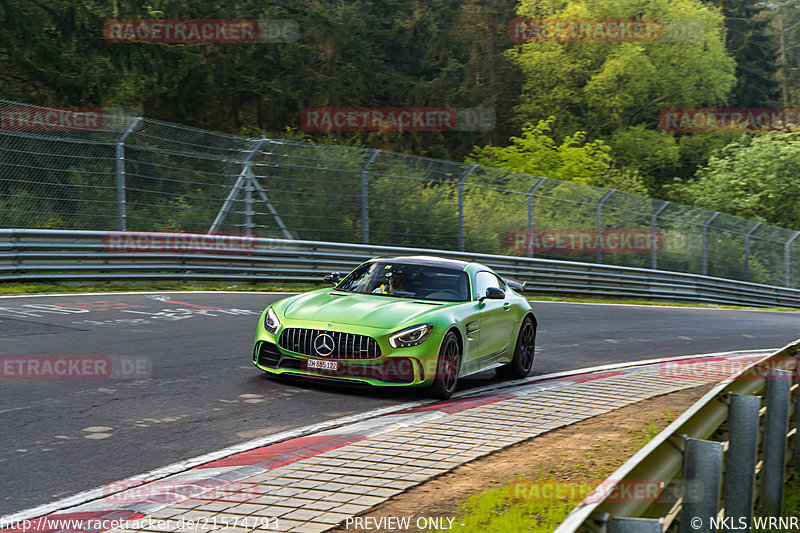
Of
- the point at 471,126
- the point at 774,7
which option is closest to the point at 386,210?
the point at 471,126

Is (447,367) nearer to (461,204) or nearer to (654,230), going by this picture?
(461,204)

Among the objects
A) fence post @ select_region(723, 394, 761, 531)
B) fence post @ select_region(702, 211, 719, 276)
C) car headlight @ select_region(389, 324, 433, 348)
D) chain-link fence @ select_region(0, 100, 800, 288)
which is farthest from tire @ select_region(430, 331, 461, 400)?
fence post @ select_region(702, 211, 719, 276)

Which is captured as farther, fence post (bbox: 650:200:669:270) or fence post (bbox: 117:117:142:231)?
fence post (bbox: 650:200:669:270)

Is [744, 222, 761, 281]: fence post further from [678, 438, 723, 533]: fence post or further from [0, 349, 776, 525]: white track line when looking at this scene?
[678, 438, 723, 533]: fence post

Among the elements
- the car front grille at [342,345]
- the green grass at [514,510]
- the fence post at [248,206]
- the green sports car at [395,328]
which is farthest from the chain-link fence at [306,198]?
the green grass at [514,510]

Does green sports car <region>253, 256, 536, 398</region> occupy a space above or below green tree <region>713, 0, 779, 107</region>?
below

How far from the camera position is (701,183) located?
156 feet

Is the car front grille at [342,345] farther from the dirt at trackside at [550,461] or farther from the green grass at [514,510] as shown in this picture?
the green grass at [514,510]

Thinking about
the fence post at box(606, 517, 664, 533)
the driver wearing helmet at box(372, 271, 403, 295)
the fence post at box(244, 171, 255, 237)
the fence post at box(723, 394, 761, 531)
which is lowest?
the fence post at box(723, 394, 761, 531)

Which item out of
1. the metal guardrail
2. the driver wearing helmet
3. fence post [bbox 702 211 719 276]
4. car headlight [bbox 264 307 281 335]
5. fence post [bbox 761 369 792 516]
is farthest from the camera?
fence post [bbox 702 211 719 276]

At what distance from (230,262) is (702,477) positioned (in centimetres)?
1602

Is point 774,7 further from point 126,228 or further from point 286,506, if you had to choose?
point 286,506

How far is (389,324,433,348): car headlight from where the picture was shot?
8.88 metres

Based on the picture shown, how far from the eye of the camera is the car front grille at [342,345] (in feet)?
29.1
